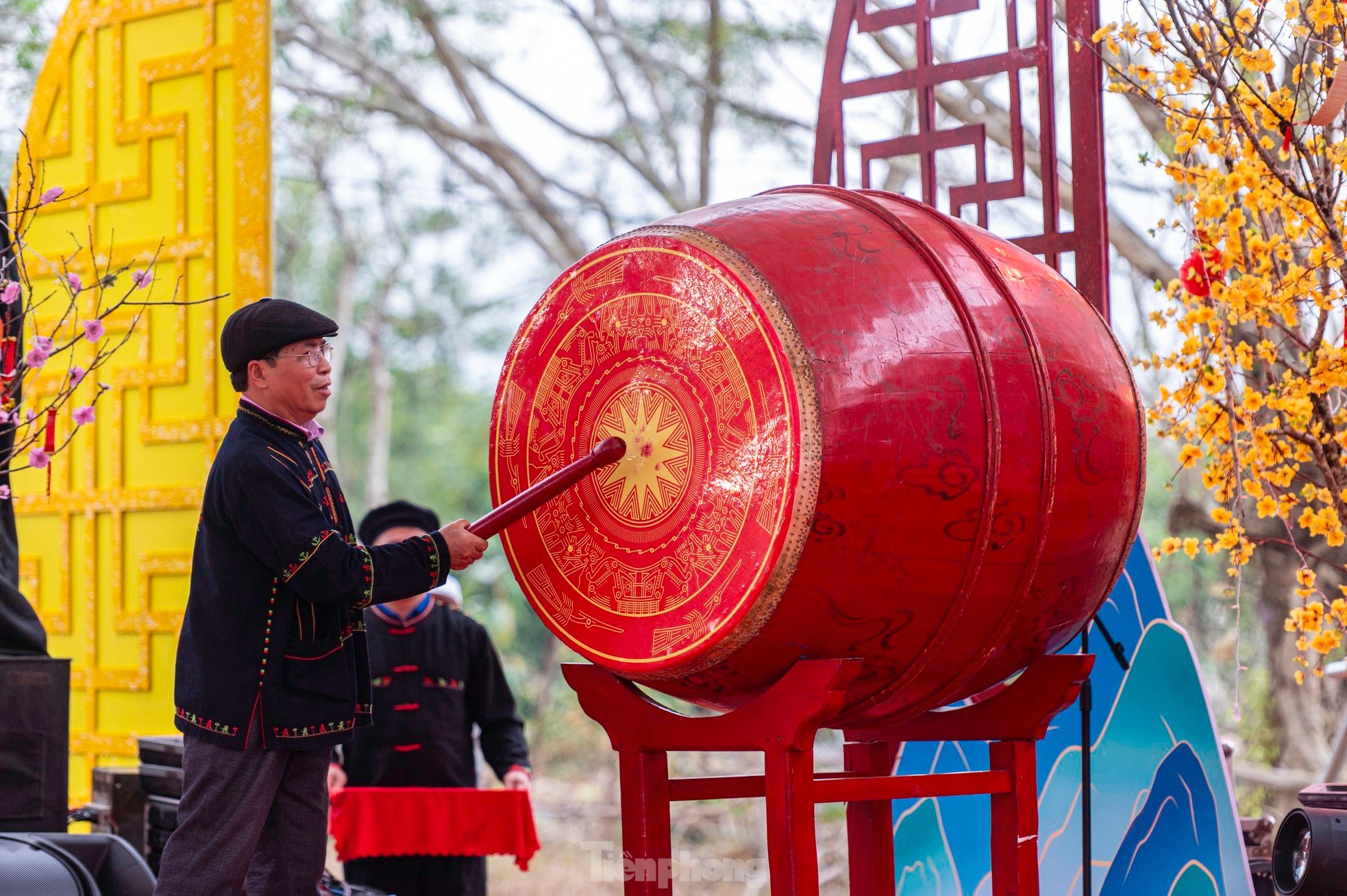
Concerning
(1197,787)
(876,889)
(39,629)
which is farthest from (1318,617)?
(39,629)

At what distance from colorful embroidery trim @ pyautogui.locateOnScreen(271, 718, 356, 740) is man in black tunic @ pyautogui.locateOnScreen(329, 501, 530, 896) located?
1.38m

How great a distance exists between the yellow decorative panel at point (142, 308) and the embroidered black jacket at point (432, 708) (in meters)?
0.53

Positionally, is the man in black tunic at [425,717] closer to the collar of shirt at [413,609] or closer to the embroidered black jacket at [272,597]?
the collar of shirt at [413,609]

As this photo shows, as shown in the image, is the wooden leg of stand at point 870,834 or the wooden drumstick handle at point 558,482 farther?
the wooden leg of stand at point 870,834

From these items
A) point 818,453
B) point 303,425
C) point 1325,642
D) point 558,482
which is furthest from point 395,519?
point 1325,642

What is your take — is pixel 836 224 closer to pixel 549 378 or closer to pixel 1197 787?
pixel 549 378

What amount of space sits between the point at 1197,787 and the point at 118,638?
2726 mm

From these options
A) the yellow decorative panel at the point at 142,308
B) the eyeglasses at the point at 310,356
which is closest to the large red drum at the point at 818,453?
the eyeglasses at the point at 310,356

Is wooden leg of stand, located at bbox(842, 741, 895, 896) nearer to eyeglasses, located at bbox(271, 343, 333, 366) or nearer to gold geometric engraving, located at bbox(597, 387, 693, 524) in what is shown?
gold geometric engraving, located at bbox(597, 387, 693, 524)

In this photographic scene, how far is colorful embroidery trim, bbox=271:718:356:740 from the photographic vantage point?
1975 millimetres

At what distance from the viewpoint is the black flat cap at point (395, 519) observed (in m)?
3.57

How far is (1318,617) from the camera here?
7.15 feet

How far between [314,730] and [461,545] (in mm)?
360

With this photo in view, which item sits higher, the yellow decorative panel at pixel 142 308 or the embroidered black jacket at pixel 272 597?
the yellow decorative panel at pixel 142 308
